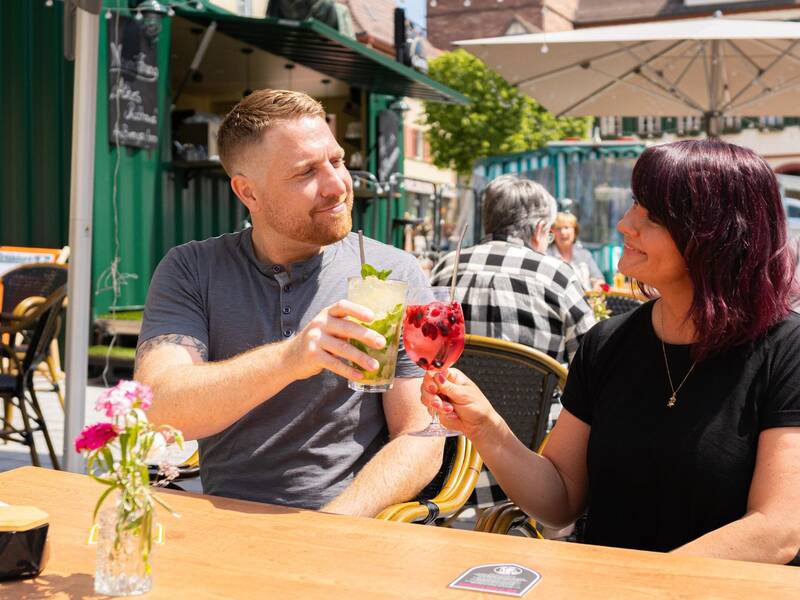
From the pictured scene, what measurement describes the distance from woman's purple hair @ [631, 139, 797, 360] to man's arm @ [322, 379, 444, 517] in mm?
615

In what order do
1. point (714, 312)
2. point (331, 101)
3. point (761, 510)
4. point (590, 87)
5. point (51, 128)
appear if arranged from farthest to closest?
point (331, 101), point (51, 128), point (590, 87), point (714, 312), point (761, 510)

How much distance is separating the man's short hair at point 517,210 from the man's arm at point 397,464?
1746 mm

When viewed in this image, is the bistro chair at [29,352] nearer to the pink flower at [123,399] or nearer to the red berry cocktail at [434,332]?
the red berry cocktail at [434,332]

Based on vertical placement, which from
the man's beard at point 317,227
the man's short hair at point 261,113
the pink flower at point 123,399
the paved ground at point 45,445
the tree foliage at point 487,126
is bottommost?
the paved ground at point 45,445

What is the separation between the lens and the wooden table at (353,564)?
129 centimetres

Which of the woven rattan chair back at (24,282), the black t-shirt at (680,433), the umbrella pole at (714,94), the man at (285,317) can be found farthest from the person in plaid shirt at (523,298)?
the umbrella pole at (714,94)

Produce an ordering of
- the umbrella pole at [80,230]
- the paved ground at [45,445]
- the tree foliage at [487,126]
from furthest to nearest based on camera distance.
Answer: the tree foliage at [487,126] < the paved ground at [45,445] < the umbrella pole at [80,230]

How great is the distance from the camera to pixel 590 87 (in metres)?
8.00

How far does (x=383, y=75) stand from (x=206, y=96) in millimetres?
3695

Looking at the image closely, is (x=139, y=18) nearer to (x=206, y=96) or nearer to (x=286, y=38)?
(x=286, y=38)

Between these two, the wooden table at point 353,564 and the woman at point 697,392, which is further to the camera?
the woman at point 697,392

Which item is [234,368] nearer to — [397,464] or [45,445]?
[397,464]

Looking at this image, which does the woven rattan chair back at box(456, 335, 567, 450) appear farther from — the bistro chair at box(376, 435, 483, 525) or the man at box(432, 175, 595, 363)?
the man at box(432, 175, 595, 363)

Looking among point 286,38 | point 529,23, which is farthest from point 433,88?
point 529,23
